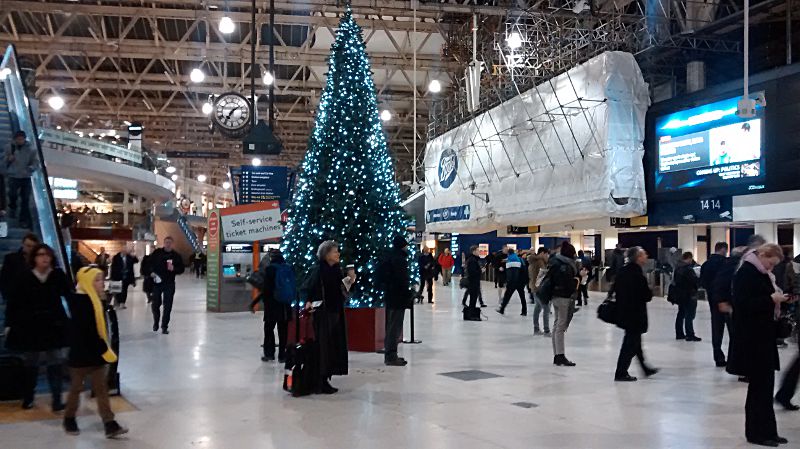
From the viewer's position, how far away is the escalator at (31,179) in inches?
406

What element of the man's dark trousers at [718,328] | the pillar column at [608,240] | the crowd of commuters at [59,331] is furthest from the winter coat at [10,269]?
the pillar column at [608,240]

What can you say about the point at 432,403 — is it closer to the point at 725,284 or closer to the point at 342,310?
the point at 342,310

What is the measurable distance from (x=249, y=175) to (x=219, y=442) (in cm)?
1538

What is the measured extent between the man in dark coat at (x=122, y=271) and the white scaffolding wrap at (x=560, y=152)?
40.8ft

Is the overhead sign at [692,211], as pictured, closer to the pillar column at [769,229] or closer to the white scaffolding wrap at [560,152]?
the white scaffolding wrap at [560,152]

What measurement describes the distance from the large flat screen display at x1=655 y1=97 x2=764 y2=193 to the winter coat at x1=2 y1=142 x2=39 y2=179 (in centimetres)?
1469

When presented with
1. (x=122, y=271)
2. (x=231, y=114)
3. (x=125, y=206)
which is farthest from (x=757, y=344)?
(x=125, y=206)

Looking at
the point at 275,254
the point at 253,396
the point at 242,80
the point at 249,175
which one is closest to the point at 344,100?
the point at 275,254

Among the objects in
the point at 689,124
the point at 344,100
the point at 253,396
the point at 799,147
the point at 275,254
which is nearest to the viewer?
the point at 253,396

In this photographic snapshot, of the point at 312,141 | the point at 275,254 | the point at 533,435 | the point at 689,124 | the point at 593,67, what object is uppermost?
the point at 593,67

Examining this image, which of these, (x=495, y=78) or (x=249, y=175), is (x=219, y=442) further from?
(x=495, y=78)

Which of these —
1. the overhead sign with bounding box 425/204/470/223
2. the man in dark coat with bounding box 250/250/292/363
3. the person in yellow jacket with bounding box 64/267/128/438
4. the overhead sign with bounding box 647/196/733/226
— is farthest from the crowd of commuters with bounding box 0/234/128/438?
the overhead sign with bounding box 425/204/470/223

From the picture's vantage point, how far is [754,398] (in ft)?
18.3

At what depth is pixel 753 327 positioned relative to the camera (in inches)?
222
